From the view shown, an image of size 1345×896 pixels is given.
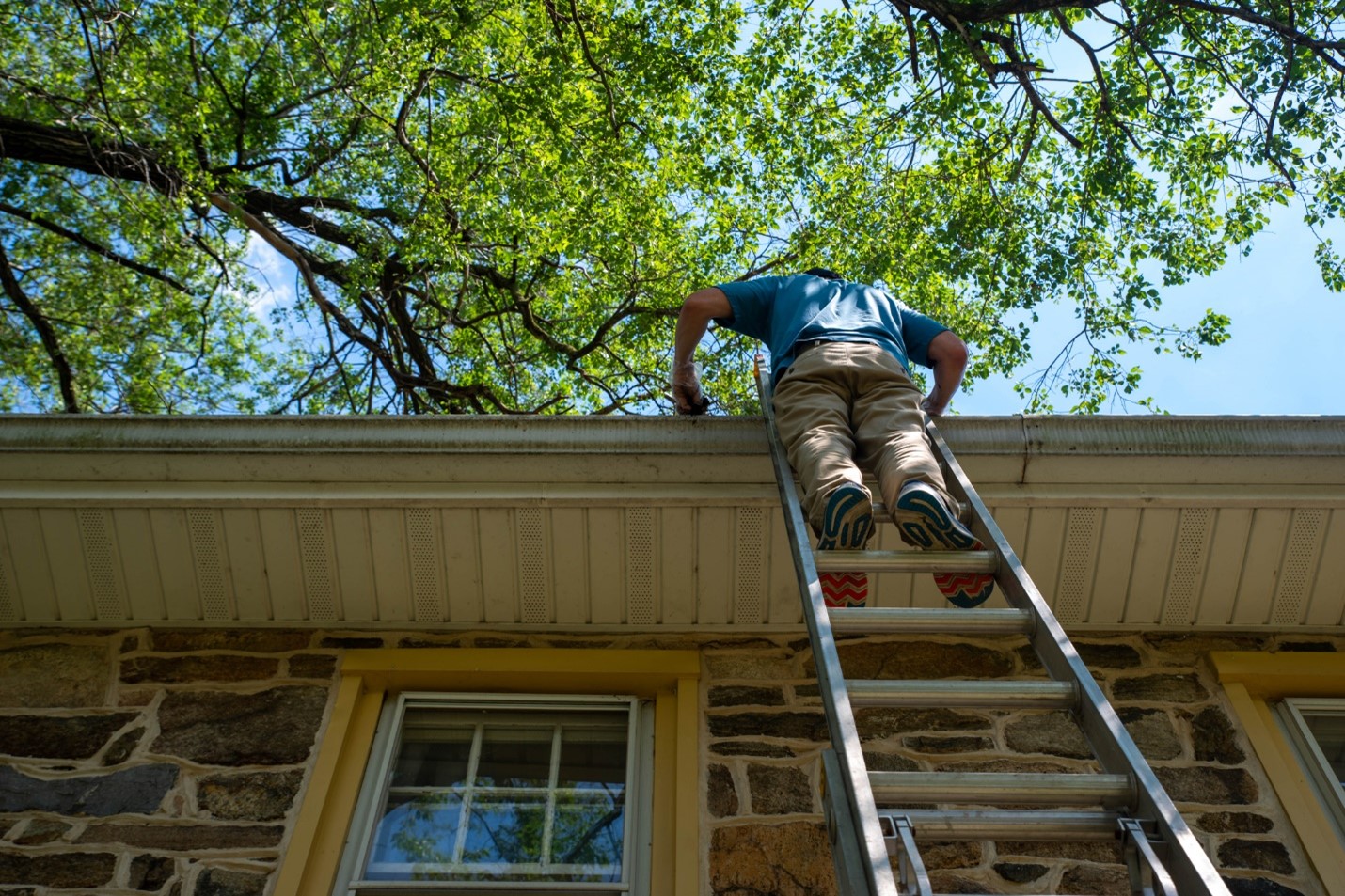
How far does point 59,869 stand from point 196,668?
0.83 metres

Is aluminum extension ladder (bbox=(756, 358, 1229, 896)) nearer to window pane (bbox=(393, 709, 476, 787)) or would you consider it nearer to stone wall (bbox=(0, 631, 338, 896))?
window pane (bbox=(393, 709, 476, 787))

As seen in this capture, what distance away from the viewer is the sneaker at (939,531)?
2.80 meters

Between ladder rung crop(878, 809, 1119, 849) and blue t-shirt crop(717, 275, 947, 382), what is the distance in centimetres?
187

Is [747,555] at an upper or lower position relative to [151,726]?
upper

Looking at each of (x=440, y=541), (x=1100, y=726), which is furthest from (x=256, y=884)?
(x=1100, y=726)

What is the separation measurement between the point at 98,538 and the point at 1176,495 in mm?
3960

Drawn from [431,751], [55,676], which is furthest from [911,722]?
[55,676]

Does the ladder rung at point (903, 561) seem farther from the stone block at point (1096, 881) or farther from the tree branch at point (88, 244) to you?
the tree branch at point (88, 244)

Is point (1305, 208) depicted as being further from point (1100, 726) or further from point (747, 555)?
point (1100, 726)

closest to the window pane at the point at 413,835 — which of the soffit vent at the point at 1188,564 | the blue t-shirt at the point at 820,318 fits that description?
the blue t-shirt at the point at 820,318

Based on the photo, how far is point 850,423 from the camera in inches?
133

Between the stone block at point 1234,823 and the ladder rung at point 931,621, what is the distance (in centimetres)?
154

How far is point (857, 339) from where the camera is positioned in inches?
142

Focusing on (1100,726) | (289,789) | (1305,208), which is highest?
(1305,208)
